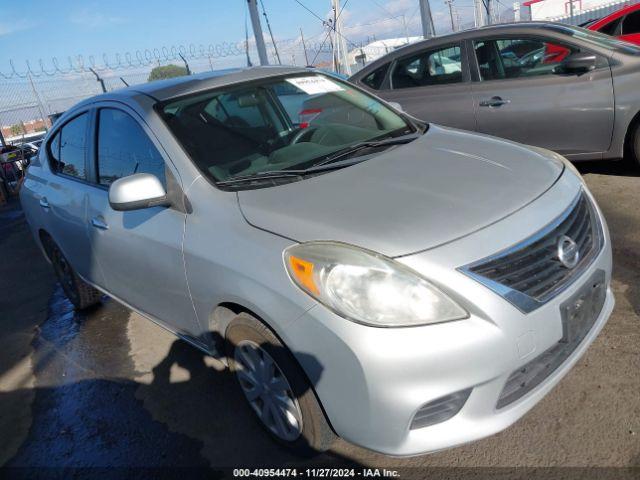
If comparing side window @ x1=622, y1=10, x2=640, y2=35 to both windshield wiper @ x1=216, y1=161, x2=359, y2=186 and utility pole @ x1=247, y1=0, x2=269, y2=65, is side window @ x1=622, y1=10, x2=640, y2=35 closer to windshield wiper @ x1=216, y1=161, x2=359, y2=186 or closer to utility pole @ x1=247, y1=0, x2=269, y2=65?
windshield wiper @ x1=216, y1=161, x2=359, y2=186

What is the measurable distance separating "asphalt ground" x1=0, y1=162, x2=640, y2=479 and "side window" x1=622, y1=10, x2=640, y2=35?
5977 millimetres

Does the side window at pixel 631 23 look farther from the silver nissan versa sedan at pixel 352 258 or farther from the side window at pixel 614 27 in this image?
the silver nissan versa sedan at pixel 352 258

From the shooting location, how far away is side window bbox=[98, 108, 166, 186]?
8.96 feet

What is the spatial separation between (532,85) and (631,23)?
5.49 m

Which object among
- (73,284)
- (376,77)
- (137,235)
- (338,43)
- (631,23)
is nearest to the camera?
(137,235)

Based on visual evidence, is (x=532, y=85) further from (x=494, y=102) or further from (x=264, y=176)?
(x=264, y=176)

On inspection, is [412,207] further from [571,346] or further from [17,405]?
[17,405]

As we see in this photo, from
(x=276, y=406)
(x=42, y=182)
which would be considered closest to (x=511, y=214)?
(x=276, y=406)

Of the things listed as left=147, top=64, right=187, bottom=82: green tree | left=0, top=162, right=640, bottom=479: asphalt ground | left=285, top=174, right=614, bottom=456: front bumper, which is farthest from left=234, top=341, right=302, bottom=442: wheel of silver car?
left=147, top=64, right=187, bottom=82: green tree

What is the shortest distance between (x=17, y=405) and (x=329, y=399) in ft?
7.71

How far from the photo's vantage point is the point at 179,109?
2.82 metres

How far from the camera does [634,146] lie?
4652 mm

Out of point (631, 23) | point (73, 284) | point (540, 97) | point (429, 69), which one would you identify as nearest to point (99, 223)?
point (73, 284)

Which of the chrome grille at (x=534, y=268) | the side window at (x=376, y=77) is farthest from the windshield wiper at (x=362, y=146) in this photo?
the side window at (x=376, y=77)
